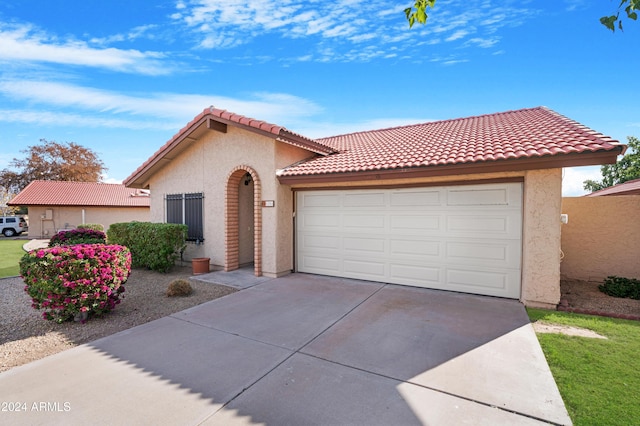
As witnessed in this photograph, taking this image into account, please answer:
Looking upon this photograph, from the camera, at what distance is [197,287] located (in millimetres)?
8273

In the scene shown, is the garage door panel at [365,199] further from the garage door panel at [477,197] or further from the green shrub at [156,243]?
the green shrub at [156,243]

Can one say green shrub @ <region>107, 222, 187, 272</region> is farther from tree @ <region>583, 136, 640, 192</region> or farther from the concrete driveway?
tree @ <region>583, 136, 640, 192</region>

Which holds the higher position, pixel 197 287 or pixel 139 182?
pixel 139 182

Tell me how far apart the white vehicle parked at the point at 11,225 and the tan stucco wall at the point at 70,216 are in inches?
170

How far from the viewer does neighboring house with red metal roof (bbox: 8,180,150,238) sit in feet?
90.5

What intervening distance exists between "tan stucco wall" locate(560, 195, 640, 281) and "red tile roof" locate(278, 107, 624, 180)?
2.57 m

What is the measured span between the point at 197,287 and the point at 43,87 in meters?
10.7

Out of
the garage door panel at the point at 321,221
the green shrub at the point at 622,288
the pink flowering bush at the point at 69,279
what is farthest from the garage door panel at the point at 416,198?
the pink flowering bush at the point at 69,279

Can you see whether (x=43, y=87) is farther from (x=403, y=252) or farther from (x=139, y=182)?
(x=403, y=252)

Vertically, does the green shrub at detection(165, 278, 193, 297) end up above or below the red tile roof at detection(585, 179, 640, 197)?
below

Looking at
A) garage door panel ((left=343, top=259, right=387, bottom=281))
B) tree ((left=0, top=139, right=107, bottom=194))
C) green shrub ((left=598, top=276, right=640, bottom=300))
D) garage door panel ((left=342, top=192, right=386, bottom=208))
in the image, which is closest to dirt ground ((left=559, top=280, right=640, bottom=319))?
green shrub ((left=598, top=276, right=640, bottom=300))

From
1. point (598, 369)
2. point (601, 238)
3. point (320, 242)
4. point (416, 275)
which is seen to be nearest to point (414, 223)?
point (416, 275)

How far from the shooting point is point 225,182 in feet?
33.6

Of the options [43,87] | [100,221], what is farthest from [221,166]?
[100,221]
